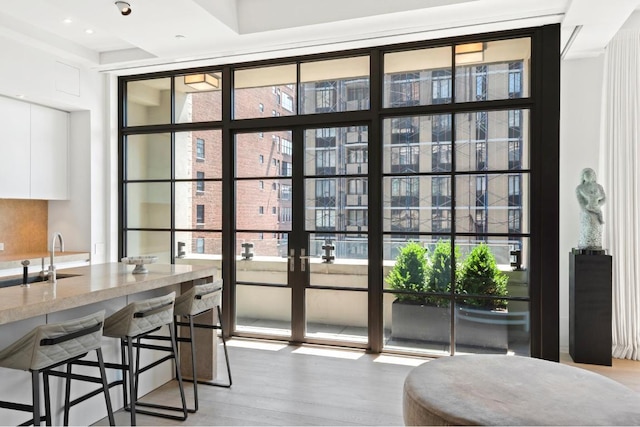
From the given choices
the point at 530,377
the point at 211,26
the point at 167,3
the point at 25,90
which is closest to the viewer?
the point at 530,377

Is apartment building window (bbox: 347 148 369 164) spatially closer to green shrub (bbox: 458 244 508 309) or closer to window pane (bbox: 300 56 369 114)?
window pane (bbox: 300 56 369 114)

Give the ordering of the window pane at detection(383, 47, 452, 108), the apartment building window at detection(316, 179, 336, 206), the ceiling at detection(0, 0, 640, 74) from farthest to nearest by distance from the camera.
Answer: the apartment building window at detection(316, 179, 336, 206), the window pane at detection(383, 47, 452, 108), the ceiling at detection(0, 0, 640, 74)

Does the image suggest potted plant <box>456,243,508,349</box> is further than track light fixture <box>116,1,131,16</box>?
Yes

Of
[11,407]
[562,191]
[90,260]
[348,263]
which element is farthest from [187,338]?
[562,191]

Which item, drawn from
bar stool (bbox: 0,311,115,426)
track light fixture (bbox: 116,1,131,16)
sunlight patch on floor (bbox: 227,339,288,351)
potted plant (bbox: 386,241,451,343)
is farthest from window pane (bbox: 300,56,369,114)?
bar stool (bbox: 0,311,115,426)

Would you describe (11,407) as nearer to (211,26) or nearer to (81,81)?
(211,26)

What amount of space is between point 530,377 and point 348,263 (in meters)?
2.72

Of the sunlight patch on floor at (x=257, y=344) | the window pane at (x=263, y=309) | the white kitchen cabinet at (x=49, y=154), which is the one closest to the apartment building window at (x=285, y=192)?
the window pane at (x=263, y=309)

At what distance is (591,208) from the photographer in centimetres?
407

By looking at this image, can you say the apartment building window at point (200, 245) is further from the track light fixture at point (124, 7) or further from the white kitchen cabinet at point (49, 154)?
the track light fixture at point (124, 7)

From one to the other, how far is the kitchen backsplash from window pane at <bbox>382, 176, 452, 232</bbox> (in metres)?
3.95

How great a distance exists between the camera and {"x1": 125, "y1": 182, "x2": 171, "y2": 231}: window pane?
529 cm

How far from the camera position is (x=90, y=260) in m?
5.15

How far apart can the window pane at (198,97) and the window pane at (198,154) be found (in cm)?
17
